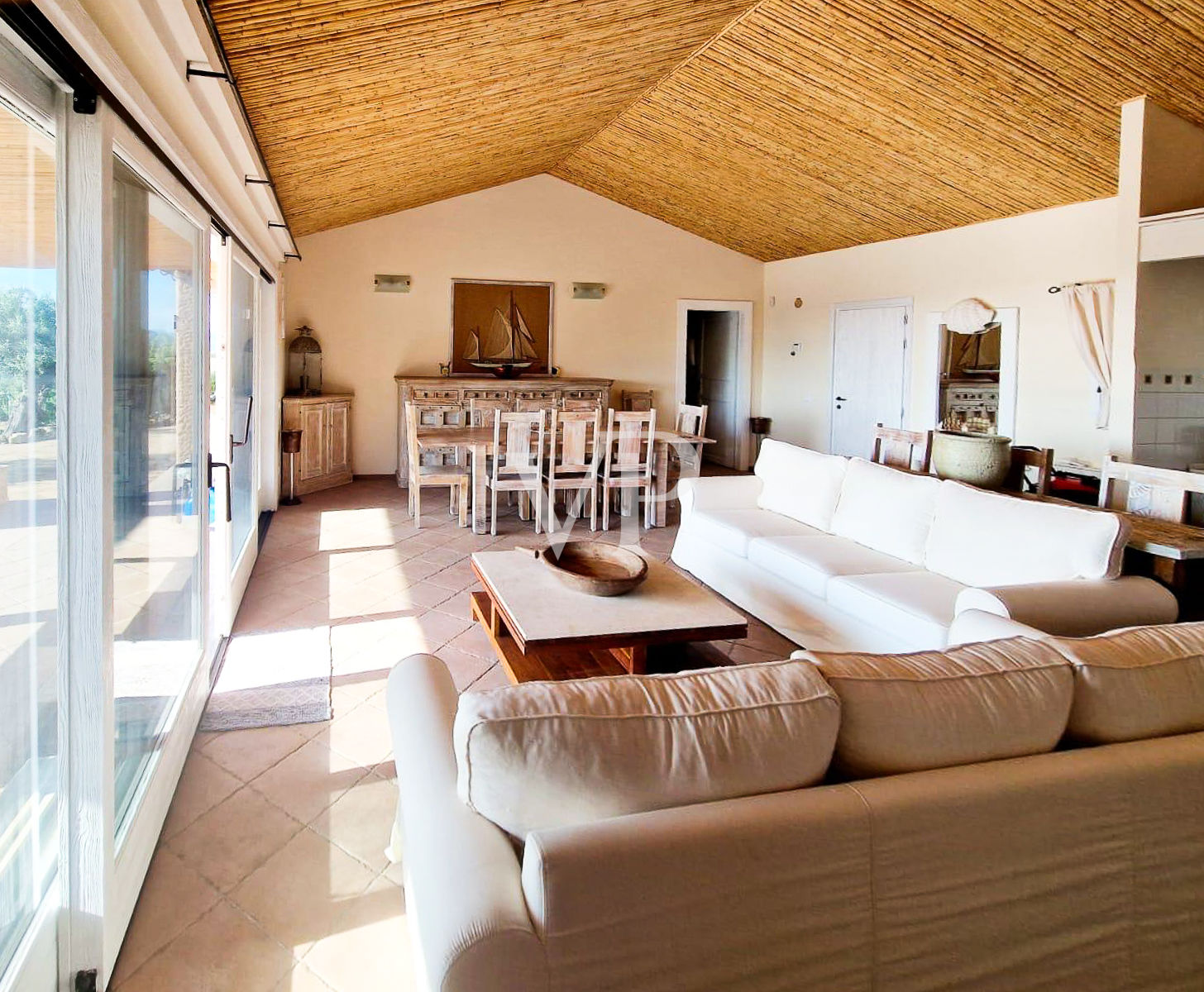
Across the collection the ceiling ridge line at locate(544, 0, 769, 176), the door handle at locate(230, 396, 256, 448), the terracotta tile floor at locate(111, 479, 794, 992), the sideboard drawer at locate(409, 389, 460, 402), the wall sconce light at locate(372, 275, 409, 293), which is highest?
the ceiling ridge line at locate(544, 0, 769, 176)

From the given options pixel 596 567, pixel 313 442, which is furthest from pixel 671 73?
pixel 313 442

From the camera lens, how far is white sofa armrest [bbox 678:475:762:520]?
5375 mm

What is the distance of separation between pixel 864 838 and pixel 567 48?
507cm

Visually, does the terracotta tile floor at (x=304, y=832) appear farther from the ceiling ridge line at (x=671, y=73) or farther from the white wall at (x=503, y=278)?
the white wall at (x=503, y=278)

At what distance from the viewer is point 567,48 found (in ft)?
17.1

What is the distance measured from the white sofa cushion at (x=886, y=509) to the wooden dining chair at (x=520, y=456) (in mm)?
2677

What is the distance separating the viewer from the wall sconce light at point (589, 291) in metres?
9.95

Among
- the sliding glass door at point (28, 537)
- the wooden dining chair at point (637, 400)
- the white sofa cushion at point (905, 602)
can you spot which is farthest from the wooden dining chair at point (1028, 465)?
the wooden dining chair at point (637, 400)

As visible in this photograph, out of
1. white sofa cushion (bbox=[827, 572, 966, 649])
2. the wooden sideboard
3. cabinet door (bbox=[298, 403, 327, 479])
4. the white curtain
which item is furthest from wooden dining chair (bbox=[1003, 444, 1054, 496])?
cabinet door (bbox=[298, 403, 327, 479])

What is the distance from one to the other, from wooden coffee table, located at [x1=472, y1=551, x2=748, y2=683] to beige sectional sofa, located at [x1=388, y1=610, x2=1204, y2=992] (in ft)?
Answer: 4.61

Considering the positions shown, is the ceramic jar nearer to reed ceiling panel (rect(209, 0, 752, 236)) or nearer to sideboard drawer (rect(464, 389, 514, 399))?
reed ceiling panel (rect(209, 0, 752, 236))

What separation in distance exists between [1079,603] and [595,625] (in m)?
1.59

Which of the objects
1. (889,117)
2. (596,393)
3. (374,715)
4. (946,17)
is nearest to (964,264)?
(889,117)

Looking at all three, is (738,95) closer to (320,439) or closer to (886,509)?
(886,509)
